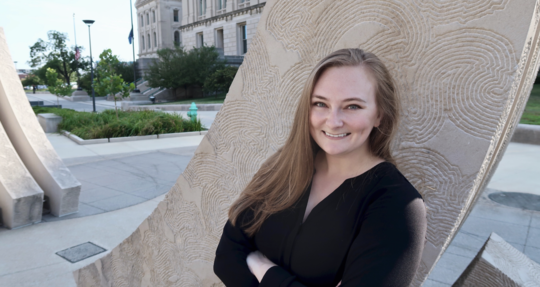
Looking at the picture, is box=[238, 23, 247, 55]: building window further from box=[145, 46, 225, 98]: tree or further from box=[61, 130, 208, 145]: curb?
box=[61, 130, 208, 145]: curb

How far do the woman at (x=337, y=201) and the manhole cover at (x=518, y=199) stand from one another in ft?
17.3

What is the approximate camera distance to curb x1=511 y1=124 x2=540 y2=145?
32.5 ft

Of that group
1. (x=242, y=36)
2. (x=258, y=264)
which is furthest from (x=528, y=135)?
(x=242, y=36)

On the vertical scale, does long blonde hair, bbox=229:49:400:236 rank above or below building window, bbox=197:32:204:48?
below

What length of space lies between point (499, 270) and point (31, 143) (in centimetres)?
595

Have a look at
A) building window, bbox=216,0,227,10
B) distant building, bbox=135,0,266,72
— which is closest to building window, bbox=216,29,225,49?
distant building, bbox=135,0,266,72

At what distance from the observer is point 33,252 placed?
170 inches

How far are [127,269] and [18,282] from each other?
150cm

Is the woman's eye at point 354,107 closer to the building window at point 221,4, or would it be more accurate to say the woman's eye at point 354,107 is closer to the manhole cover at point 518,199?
Answer: the manhole cover at point 518,199

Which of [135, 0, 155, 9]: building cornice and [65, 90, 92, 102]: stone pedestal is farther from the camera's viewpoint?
[135, 0, 155, 9]: building cornice

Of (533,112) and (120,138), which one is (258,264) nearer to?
(120,138)

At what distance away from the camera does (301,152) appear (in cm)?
143

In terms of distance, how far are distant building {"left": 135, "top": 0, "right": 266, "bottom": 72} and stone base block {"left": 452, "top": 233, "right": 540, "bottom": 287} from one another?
3320cm

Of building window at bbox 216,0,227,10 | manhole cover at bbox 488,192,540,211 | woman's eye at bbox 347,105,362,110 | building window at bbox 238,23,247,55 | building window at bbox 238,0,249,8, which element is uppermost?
building window at bbox 216,0,227,10
